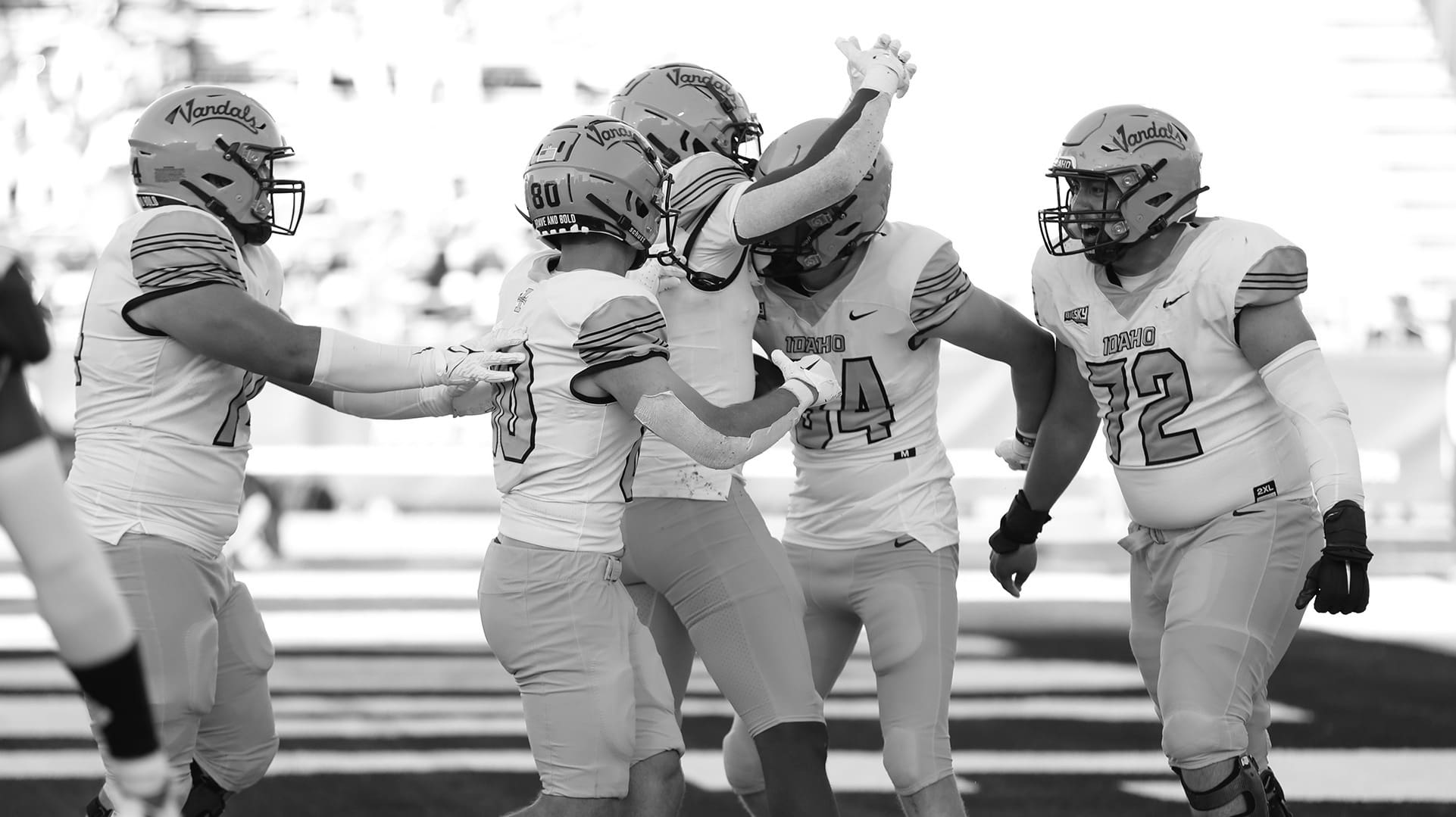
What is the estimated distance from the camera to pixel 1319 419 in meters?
3.80

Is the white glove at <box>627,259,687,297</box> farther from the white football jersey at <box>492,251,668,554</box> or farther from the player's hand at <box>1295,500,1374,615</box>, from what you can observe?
the player's hand at <box>1295,500,1374,615</box>

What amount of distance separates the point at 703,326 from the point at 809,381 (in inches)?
14.7

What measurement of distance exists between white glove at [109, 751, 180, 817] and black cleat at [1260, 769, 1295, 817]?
263 cm

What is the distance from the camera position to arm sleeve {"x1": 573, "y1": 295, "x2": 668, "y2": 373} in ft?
11.5

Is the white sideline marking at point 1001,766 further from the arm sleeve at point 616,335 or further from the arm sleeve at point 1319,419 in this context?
the arm sleeve at point 616,335

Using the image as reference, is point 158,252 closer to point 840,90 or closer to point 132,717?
point 132,717

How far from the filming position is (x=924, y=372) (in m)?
4.34

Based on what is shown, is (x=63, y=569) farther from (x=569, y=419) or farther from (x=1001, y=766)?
(x=1001, y=766)

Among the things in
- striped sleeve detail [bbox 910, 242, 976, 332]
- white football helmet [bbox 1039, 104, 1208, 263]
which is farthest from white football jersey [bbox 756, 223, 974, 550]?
white football helmet [bbox 1039, 104, 1208, 263]

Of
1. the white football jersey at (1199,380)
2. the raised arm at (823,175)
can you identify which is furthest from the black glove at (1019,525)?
Result: the raised arm at (823,175)

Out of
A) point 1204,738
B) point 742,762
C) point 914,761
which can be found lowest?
point 742,762

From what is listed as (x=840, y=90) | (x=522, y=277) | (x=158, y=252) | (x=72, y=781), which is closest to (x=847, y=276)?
(x=522, y=277)

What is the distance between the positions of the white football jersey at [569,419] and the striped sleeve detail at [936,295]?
2.93 feet

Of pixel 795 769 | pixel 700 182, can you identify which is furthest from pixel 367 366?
pixel 795 769
